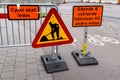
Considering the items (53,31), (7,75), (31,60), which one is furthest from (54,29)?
(7,75)

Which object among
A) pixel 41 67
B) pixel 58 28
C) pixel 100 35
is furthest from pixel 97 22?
pixel 100 35

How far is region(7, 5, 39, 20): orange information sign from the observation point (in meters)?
5.03

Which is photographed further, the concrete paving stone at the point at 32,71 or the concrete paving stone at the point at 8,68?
the concrete paving stone at the point at 8,68

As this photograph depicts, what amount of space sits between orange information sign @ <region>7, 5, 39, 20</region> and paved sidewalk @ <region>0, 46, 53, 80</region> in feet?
3.52

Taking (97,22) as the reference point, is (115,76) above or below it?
below

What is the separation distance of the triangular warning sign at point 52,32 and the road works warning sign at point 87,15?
0.49 metres

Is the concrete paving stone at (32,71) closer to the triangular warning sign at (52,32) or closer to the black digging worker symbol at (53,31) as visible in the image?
the triangular warning sign at (52,32)

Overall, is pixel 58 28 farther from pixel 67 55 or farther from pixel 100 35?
pixel 100 35

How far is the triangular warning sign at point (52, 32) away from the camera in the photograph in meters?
4.38

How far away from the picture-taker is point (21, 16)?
5.13m

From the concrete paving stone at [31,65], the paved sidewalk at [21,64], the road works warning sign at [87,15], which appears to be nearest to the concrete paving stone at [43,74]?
the paved sidewalk at [21,64]

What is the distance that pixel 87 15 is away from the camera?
15.9 feet

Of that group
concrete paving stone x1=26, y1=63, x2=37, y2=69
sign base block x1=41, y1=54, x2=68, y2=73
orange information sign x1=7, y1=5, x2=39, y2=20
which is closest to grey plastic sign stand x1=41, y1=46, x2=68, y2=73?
sign base block x1=41, y1=54, x2=68, y2=73

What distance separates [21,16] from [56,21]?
1150 mm
